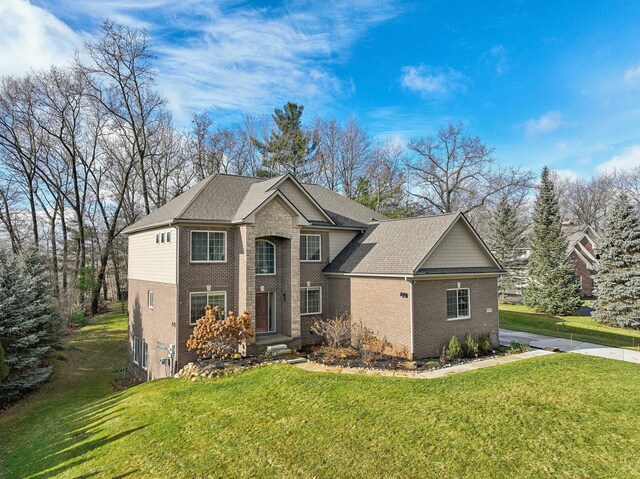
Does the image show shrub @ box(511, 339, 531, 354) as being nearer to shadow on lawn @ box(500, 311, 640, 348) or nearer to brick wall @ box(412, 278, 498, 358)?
brick wall @ box(412, 278, 498, 358)

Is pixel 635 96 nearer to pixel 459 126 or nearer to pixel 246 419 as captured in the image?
pixel 459 126

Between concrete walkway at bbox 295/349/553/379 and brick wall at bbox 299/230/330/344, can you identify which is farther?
brick wall at bbox 299/230/330/344

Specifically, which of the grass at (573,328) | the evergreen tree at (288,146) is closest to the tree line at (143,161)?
the evergreen tree at (288,146)

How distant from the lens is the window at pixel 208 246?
15.0 meters

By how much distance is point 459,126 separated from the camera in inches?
1539

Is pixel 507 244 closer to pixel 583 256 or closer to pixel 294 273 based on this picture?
pixel 583 256

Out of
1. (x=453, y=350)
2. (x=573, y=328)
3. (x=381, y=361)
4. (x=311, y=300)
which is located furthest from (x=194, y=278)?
(x=573, y=328)

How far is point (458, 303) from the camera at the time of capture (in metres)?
15.3

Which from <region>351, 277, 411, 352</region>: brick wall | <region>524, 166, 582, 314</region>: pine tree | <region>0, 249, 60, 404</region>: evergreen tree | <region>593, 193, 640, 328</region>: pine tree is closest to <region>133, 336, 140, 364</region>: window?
<region>0, 249, 60, 404</region>: evergreen tree

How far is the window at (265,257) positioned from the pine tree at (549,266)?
23.8 metres

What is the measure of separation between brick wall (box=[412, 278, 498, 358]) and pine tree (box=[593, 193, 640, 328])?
15391 millimetres

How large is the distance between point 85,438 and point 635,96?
27.5 metres

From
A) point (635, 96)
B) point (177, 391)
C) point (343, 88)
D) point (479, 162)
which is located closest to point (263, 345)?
point (177, 391)

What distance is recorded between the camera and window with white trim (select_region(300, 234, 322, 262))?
58.0ft
